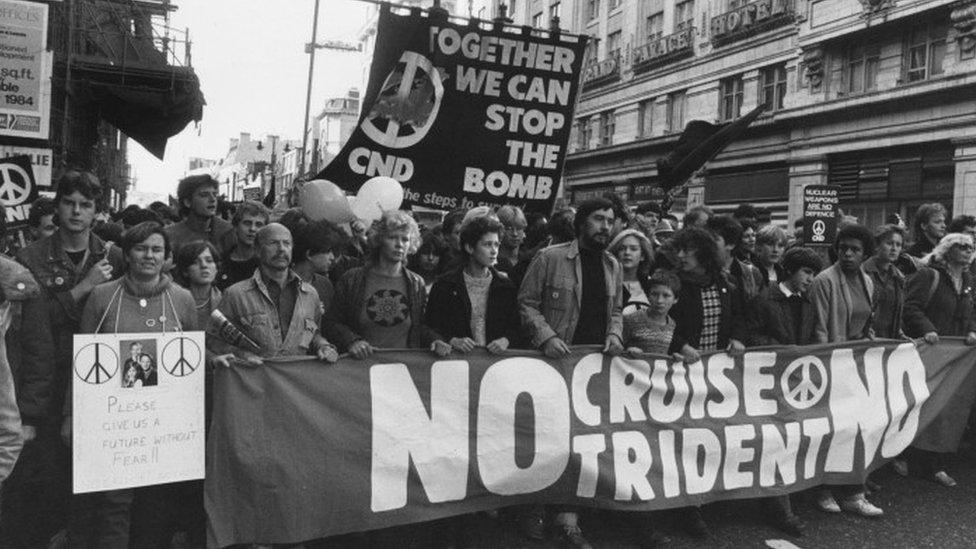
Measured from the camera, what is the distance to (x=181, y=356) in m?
3.64

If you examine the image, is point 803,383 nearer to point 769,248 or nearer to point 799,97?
Answer: point 769,248

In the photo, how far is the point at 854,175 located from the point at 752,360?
17.8 meters

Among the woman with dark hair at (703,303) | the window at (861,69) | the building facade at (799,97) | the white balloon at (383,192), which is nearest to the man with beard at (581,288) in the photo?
the woman with dark hair at (703,303)

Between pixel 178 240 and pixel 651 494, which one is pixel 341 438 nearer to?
pixel 651 494

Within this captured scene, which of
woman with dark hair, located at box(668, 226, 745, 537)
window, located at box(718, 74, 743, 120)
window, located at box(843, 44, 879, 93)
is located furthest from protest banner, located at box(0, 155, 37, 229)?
window, located at box(718, 74, 743, 120)

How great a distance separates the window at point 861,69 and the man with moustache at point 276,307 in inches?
781

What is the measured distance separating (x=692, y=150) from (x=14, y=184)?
6.24m

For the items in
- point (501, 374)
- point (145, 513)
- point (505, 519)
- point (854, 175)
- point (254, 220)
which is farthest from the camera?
point (854, 175)

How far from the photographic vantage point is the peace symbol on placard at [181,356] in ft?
11.9

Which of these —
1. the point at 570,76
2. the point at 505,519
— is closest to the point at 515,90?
the point at 570,76

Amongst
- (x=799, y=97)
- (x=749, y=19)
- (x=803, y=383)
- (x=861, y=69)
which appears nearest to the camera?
(x=803, y=383)

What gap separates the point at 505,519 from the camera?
4887 mm

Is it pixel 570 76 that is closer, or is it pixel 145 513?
pixel 145 513

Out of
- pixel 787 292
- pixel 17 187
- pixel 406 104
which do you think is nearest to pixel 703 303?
pixel 787 292
